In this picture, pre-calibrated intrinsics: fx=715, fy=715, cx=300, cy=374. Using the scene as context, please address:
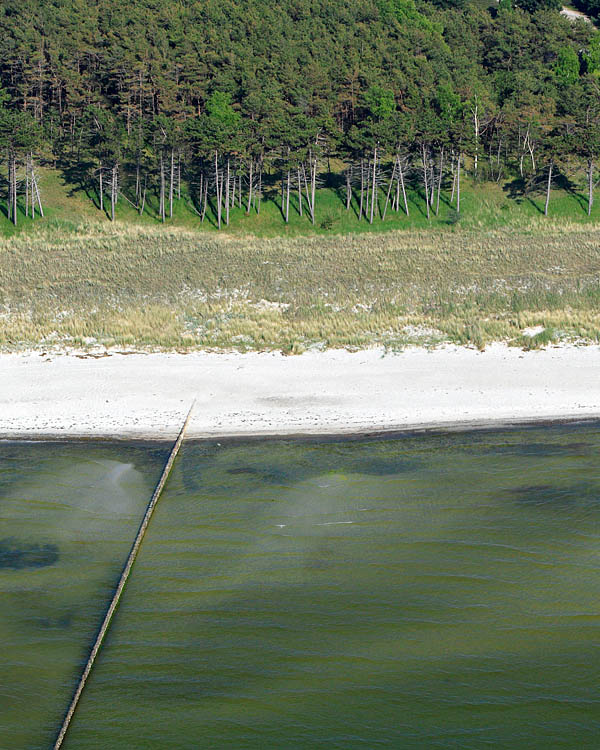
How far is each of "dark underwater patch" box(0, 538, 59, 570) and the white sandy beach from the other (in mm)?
4898

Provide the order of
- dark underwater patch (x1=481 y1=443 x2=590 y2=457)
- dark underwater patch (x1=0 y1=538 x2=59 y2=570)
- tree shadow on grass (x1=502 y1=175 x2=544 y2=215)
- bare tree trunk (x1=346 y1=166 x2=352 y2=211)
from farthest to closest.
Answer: tree shadow on grass (x1=502 y1=175 x2=544 y2=215) → bare tree trunk (x1=346 y1=166 x2=352 y2=211) → dark underwater patch (x1=481 y1=443 x2=590 y2=457) → dark underwater patch (x1=0 y1=538 x2=59 y2=570)

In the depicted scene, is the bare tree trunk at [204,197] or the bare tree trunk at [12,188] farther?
the bare tree trunk at [204,197]

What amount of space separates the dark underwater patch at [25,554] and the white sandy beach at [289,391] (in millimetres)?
4898

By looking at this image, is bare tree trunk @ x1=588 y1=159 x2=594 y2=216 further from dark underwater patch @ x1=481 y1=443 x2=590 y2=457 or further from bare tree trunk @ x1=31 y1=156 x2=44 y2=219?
dark underwater patch @ x1=481 y1=443 x2=590 y2=457

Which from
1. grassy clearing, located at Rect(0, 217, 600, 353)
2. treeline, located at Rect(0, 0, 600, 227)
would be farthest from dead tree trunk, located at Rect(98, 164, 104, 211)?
grassy clearing, located at Rect(0, 217, 600, 353)

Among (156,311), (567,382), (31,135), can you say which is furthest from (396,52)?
(567,382)

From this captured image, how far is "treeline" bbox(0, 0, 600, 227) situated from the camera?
67.2 meters

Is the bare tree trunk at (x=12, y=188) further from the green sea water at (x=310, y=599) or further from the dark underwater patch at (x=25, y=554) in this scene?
the dark underwater patch at (x=25, y=554)

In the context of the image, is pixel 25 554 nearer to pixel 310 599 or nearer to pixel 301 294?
pixel 310 599

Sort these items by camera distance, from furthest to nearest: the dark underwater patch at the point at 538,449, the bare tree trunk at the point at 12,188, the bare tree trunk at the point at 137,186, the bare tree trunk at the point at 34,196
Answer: the bare tree trunk at the point at 137,186 → the bare tree trunk at the point at 34,196 → the bare tree trunk at the point at 12,188 → the dark underwater patch at the point at 538,449

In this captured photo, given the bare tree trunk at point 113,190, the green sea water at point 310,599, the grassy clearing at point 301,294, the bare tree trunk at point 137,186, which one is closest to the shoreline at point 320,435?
the green sea water at point 310,599

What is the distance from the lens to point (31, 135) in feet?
197

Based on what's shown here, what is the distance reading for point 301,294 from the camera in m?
30.6

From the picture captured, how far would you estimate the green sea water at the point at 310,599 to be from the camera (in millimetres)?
7699
